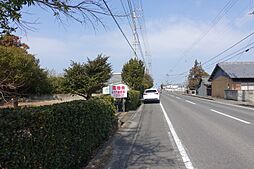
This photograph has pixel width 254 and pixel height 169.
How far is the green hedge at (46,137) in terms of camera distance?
3.99 meters

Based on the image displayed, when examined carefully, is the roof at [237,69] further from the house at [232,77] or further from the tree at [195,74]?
the tree at [195,74]

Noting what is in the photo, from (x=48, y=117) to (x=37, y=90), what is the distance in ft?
147

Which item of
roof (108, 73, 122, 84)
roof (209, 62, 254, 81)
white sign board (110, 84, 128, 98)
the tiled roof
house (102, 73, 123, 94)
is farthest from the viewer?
the tiled roof

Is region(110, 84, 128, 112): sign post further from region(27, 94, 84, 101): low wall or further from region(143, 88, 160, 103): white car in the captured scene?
region(27, 94, 84, 101): low wall

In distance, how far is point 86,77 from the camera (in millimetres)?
31156

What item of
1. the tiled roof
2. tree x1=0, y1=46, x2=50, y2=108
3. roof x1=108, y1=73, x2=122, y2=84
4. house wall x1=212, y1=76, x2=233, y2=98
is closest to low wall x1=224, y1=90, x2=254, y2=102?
house wall x1=212, y1=76, x2=233, y2=98

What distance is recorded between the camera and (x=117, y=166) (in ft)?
23.2

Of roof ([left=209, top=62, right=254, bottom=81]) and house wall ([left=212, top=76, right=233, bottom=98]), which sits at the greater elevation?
roof ([left=209, top=62, right=254, bottom=81])

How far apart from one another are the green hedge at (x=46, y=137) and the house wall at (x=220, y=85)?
46.0 meters

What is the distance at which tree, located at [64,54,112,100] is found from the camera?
100ft

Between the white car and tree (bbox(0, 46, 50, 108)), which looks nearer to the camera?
tree (bbox(0, 46, 50, 108))

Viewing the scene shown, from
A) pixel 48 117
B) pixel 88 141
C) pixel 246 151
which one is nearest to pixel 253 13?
pixel 246 151

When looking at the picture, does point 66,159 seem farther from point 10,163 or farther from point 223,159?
point 223,159

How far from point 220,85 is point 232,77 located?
696 cm
